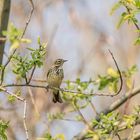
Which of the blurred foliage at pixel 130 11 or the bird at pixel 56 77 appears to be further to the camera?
the bird at pixel 56 77

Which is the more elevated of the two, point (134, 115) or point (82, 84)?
point (82, 84)

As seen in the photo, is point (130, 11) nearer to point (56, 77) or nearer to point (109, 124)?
point (109, 124)

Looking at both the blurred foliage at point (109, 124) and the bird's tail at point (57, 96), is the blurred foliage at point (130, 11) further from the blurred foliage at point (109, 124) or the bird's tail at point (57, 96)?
the bird's tail at point (57, 96)

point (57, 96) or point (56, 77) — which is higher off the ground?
point (56, 77)

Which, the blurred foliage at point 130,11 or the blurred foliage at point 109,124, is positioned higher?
the blurred foliage at point 130,11

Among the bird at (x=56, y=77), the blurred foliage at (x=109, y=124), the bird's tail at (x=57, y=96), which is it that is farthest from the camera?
the bird at (x=56, y=77)

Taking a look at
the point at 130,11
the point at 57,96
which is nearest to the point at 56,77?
the point at 57,96

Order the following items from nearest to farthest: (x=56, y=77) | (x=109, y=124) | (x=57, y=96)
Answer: (x=109, y=124), (x=57, y=96), (x=56, y=77)

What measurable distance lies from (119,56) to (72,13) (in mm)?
1322

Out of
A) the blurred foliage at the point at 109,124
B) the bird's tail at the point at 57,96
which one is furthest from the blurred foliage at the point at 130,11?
the bird's tail at the point at 57,96

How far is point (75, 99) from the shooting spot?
19.1 ft

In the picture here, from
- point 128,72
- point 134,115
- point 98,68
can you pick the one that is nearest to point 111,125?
point 134,115

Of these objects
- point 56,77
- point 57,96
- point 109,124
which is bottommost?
point 109,124

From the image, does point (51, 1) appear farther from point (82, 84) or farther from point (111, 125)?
point (111, 125)
